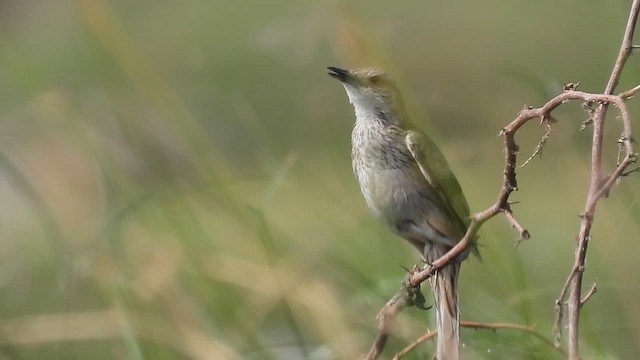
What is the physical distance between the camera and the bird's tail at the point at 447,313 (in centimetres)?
229

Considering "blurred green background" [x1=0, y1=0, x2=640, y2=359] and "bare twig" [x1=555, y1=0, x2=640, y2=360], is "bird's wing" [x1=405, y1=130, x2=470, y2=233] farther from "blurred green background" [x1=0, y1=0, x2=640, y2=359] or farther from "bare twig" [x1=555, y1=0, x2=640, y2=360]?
"bare twig" [x1=555, y1=0, x2=640, y2=360]

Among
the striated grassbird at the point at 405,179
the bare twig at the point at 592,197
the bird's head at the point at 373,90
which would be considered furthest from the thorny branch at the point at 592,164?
the bird's head at the point at 373,90

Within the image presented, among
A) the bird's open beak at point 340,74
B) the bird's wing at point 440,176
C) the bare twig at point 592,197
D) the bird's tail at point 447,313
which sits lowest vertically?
the bare twig at point 592,197

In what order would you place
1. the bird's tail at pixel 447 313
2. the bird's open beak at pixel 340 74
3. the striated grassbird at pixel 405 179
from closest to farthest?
the bird's tail at pixel 447 313
the striated grassbird at pixel 405 179
the bird's open beak at pixel 340 74

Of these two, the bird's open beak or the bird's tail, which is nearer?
the bird's tail

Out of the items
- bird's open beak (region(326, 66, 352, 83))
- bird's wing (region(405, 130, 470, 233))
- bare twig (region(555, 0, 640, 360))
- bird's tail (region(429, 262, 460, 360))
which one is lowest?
bare twig (region(555, 0, 640, 360))

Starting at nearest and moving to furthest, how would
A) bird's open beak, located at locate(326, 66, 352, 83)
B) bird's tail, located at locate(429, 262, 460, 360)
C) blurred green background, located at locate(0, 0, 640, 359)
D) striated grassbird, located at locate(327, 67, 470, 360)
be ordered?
bird's tail, located at locate(429, 262, 460, 360), striated grassbird, located at locate(327, 67, 470, 360), blurred green background, located at locate(0, 0, 640, 359), bird's open beak, located at locate(326, 66, 352, 83)

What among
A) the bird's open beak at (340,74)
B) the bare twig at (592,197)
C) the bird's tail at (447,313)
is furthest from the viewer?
the bird's open beak at (340,74)

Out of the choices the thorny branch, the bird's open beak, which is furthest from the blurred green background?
the thorny branch

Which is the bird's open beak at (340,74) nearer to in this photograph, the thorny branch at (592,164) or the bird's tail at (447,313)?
the bird's tail at (447,313)

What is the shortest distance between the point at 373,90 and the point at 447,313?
915mm

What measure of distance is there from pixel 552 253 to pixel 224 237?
1.32m

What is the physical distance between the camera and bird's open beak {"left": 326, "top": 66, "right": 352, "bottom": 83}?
318 cm

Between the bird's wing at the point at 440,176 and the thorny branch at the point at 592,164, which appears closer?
the thorny branch at the point at 592,164
